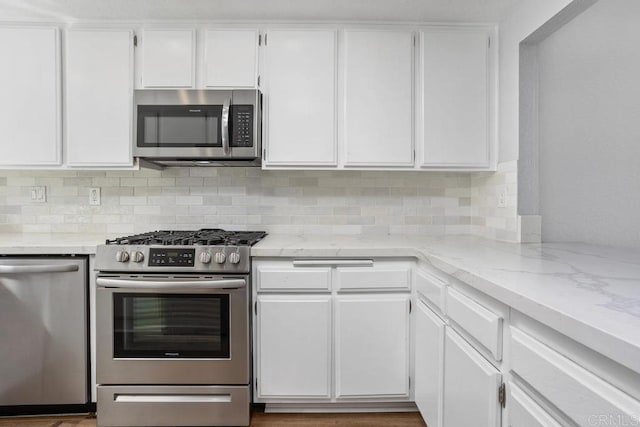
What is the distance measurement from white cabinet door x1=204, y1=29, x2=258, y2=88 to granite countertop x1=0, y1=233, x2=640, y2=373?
1.00 meters

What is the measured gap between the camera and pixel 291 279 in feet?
6.34

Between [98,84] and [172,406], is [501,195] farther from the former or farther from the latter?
[98,84]

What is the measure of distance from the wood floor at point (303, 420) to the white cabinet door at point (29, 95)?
1.46 m

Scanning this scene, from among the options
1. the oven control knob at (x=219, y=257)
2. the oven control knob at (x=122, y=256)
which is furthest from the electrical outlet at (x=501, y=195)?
the oven control knob at (x=122, y=256)

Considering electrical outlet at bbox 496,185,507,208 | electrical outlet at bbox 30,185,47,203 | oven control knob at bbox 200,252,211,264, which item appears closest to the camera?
oven control knob at bbox 200,252,211,264

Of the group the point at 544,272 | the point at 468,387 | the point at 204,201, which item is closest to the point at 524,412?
the point at 468,387

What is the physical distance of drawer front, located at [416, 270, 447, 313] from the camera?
151 cm

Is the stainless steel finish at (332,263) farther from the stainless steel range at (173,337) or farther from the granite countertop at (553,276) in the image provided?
the stainless steel range at (173,337)

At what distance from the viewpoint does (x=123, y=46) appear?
224cm

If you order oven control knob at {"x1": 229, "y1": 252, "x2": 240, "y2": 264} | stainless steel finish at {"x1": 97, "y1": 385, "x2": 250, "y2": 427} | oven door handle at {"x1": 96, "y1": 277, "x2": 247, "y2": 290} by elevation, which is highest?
oven control knob at {"x1": 229, "y1": 252, "x2": 240, "y2": 264}

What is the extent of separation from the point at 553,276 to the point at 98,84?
2.55 m

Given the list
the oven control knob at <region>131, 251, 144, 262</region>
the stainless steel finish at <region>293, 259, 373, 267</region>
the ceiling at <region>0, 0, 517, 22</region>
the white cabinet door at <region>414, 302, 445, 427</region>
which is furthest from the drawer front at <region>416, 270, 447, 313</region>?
the ceiling at <region>0, 0, 517, 22</region>

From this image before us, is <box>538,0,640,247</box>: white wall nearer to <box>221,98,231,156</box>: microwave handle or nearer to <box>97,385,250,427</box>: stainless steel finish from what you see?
<box>221,98,231,156</box>: microwave handle

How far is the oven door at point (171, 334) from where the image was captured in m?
1.88
